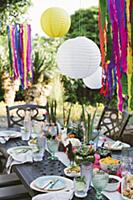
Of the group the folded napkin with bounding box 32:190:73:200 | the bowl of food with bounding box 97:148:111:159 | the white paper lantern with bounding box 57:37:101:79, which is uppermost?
the white paper lantern with bounding box 57:37:101:79

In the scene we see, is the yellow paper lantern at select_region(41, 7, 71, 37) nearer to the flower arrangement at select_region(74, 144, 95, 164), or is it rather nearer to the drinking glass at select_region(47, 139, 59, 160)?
the drinking glass at select_region(47, 139, 59, 160)

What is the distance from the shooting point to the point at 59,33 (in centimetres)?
518

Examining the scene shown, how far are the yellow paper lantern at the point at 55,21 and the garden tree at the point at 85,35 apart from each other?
3.00 meters

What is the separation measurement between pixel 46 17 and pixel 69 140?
2.15 metres

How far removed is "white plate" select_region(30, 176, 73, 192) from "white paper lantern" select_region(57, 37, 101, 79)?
3.22 feet

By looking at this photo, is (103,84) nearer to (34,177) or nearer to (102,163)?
(102,163)

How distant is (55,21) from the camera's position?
499 cm

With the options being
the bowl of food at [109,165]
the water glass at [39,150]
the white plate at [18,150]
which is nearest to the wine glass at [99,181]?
the bowl of food at [109,165]

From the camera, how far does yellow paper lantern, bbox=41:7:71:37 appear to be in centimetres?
497

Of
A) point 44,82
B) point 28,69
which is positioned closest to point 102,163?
point 28,69

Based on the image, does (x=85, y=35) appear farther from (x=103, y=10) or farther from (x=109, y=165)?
(x=109, y=165)

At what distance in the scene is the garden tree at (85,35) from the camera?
8180mm

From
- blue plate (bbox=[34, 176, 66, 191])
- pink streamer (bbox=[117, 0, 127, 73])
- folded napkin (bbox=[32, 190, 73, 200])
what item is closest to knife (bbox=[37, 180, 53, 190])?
blue plate (bbox=[34, 176, 66, 191])

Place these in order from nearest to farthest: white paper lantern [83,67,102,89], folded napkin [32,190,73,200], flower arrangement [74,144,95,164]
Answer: folded napkin [32,190,73,200] → flower arrangement [74,144,95,164] → white paper lantern [83,67,102,89]
